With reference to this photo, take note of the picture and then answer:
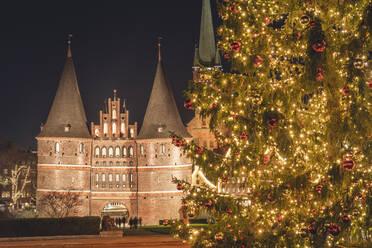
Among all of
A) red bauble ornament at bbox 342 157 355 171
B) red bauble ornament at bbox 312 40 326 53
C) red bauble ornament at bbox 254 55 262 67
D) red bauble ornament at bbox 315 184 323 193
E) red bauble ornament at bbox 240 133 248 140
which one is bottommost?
red bauble ornament at bbox 315 184 323 193

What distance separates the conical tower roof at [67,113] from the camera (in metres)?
50.1

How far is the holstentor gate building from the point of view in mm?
49625

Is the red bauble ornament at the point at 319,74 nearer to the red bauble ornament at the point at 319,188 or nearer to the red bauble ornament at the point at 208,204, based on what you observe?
the red bauble ornament at the point at 319,188

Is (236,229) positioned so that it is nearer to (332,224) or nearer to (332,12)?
(332,224)

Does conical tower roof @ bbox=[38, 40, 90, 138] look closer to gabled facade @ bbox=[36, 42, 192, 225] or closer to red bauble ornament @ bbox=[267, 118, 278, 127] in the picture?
gabled facade @ bbox=[36, 42, 192, 225]

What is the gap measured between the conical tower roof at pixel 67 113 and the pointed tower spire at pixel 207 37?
52.1 ft

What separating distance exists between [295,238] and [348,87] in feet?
10.4

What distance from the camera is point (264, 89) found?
36.7 ft

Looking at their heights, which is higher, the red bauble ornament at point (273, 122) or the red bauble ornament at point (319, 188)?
the red bauble ornament at point (273, 122)

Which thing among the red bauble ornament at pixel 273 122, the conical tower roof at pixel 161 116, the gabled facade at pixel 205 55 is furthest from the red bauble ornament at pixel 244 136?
the gabled facade at pixel 205 55

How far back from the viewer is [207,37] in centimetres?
6131

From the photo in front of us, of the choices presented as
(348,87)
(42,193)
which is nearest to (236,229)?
(348,87)

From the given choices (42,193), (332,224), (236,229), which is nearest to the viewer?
(332,224)

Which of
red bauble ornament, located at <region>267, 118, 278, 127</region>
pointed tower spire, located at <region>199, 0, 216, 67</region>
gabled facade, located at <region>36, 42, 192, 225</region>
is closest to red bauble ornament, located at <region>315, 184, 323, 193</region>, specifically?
red bauble ornament, located at <region>267, 118, 278, 127</region>
